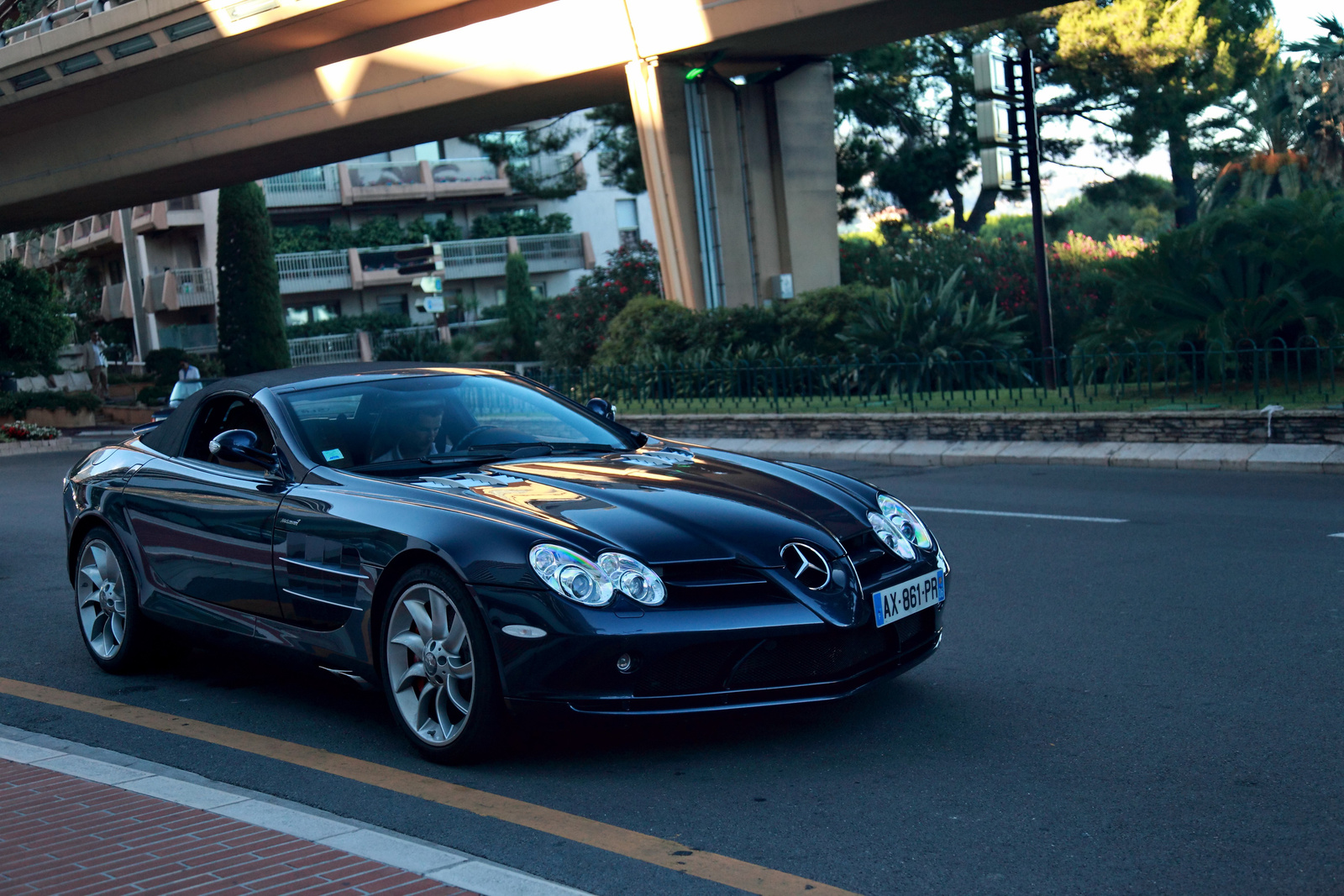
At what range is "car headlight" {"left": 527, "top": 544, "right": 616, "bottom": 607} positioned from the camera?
4.28m

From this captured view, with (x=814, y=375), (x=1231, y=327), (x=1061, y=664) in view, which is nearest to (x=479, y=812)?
(x=1061, y=664)

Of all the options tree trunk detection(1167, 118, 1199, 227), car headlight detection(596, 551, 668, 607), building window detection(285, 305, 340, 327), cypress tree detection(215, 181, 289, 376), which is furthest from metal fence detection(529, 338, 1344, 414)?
building window detection(285, 305, 340, 327)

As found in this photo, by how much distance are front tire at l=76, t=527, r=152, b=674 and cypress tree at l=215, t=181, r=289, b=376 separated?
37.4 m

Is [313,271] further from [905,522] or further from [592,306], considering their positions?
[905,522]

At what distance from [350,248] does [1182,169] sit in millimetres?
32401

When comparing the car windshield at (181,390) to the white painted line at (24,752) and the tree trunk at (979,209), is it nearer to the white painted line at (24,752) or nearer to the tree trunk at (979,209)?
the white painted line at (24,752)

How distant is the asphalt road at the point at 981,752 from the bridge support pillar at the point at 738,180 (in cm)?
1648

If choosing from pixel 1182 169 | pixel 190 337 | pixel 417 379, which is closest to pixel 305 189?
pixel 190 337

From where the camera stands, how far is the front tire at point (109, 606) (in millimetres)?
6137

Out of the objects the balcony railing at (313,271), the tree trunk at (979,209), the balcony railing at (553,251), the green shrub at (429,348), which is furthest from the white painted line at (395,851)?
the balcony railing at (553,251)

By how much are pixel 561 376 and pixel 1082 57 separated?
48.9ft

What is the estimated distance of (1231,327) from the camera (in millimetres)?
14211

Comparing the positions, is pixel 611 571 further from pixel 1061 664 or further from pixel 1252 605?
→ pixel 1252 605

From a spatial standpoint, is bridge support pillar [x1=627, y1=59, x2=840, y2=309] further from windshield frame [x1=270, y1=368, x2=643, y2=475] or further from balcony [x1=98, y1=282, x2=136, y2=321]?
balcony [x1=98, y1=282, x2=136, y2=321]
